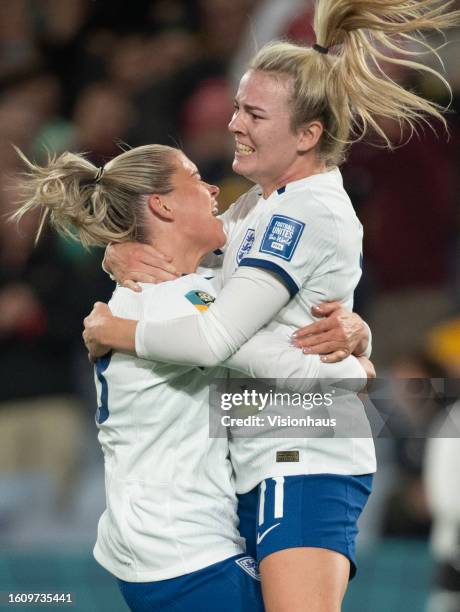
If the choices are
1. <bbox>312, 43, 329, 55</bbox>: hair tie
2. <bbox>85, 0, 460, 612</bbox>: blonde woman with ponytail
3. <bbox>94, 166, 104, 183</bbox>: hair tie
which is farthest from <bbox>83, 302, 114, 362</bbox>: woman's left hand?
<bbox>312, 43, 329, 55</bbox>: hair tie

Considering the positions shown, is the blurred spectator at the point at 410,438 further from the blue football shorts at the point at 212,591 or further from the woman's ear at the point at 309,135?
the blue football shorts at the point at 212,591

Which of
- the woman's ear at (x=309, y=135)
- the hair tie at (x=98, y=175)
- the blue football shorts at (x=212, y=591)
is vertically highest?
the woman's ear at (x=309, y=135)

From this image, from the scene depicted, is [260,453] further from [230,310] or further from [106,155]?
[106,155]

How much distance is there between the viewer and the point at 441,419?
4.88m

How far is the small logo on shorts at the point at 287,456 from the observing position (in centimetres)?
245

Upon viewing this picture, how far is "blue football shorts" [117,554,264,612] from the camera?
93.7 inches

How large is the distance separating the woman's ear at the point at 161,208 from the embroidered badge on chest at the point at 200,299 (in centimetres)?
20

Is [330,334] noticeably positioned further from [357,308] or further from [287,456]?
[357,308]

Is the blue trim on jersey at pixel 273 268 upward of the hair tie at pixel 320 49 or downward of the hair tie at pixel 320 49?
downward

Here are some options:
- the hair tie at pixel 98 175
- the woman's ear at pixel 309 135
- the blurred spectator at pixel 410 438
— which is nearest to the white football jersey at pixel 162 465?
the hair tie at pixel 98 175

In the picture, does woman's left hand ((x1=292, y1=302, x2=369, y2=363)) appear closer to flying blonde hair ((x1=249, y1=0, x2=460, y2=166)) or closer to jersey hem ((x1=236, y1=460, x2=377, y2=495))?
jersey hem ((x1=236, y1=460, x2=377, y2=495))

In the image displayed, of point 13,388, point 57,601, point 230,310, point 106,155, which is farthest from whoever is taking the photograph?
point 106,155

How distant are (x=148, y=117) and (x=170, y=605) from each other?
11.1ft

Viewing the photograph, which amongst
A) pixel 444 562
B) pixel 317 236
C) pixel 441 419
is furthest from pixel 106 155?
pixel 317 236
